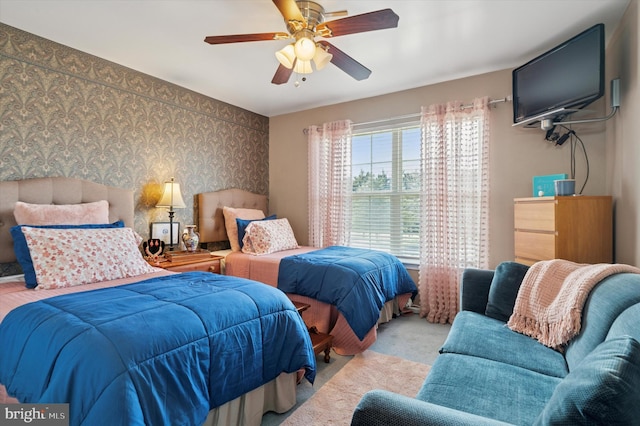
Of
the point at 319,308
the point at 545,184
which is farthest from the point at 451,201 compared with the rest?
the point at 319,308

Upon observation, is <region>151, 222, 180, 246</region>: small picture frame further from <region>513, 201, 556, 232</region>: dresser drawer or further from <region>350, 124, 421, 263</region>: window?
<region>513, 201, 556, 232</region>: dresser drawer

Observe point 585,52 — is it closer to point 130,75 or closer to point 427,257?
point 427,257

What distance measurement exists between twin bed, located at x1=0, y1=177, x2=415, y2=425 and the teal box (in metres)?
1.52

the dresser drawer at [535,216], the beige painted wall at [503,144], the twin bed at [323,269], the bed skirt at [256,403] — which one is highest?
the beige painted wall at [503,144]

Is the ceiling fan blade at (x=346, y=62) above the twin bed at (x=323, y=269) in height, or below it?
above

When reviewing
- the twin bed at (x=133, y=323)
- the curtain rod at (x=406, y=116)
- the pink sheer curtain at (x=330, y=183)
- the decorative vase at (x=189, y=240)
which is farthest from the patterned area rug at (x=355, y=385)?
the curtain rod at (x=406, y=116)

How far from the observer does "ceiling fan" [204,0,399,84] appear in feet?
6.16

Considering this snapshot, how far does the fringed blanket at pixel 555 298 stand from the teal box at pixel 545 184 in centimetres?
105

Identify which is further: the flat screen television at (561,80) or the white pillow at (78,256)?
the flat screen television at (561,80)

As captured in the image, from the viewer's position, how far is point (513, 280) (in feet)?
6.85

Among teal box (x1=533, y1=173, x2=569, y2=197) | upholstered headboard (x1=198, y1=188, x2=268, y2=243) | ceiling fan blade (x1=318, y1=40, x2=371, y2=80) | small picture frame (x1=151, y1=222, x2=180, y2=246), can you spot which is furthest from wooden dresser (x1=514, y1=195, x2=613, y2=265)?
small picture frame (x1=151, y1=222, x2=180, y2=246)

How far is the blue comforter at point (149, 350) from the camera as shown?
115 cm

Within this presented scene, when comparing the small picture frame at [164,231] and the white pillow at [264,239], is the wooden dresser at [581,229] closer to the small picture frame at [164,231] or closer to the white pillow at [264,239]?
the white pillow at [264,239]

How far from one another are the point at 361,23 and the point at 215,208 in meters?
2.76
